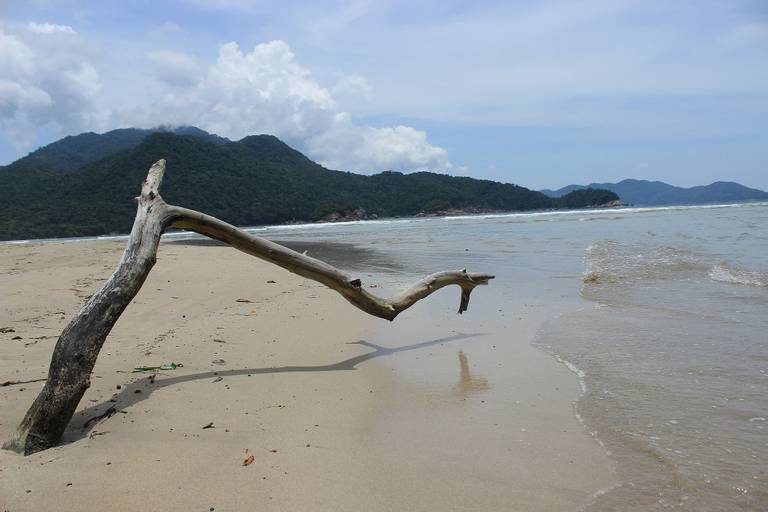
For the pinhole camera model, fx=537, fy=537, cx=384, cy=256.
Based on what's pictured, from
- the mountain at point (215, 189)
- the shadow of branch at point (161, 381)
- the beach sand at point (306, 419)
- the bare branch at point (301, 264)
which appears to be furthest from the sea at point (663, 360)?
the mountain at point (215, 189)

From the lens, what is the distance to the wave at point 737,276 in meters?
9.11

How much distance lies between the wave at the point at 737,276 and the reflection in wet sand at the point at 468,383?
674 cm

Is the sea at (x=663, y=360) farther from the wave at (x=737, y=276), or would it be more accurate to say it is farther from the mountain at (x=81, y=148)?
the mountain at (x=81, y=148)

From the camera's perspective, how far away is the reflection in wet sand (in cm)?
432

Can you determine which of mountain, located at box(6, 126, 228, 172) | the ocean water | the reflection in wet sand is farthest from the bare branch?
mountain, located at box(6, 126, 228, 172)

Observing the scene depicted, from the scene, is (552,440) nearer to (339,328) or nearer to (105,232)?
(339,328)

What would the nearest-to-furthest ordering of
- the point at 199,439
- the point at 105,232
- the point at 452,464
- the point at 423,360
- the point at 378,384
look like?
the point at 452,464 < the point at 199,439 < the point at 378,384 < the point at 423,360 < the point at 105,232

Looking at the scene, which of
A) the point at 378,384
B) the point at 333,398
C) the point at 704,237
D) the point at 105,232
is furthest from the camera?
the point at 105,232

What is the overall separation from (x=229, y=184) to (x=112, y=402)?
2781 inches

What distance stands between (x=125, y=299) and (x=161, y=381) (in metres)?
0.83

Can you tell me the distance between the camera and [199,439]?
3.24m

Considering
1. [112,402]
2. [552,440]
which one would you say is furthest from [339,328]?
[552,440]

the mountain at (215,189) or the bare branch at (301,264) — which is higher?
the mountain at (215,189)

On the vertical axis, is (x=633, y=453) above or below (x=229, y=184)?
below
